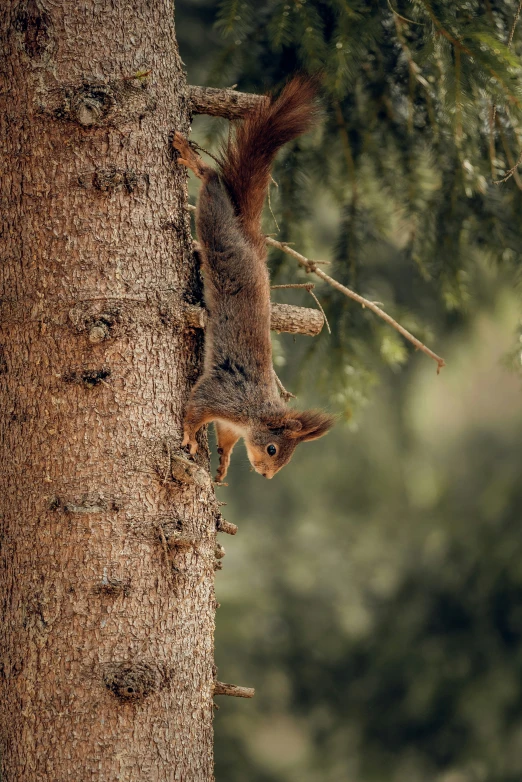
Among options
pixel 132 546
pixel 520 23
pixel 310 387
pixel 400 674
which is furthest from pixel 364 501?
pixel 132 546

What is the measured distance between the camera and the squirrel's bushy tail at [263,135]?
6.36ft

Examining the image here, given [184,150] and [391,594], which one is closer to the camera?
[184,150]

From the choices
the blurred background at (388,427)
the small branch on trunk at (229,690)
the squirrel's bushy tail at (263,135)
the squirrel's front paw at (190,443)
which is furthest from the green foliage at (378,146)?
the small branch on trunk at (229,690)

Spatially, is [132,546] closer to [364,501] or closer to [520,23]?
[520,23]

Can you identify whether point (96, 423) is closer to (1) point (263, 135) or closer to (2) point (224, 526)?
(2) point (224, 526)

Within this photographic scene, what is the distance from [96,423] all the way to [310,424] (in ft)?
2.63

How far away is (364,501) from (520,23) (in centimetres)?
264

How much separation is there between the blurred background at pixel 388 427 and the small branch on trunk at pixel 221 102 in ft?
0.96

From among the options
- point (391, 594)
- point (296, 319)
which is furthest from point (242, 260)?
point (391, 594)

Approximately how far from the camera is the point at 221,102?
72.7 inches

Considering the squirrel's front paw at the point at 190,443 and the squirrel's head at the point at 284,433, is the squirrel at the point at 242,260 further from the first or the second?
the squirrel's front paw at the point at 190,443

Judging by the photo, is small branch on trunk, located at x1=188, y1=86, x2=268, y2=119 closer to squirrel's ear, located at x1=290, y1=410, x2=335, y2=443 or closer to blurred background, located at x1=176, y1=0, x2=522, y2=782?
blurred background, located at x1=176, y1=0, x2=522, y2=782

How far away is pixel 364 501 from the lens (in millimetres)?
4496

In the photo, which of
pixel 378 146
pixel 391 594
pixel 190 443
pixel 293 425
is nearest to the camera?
pixel 190 443
